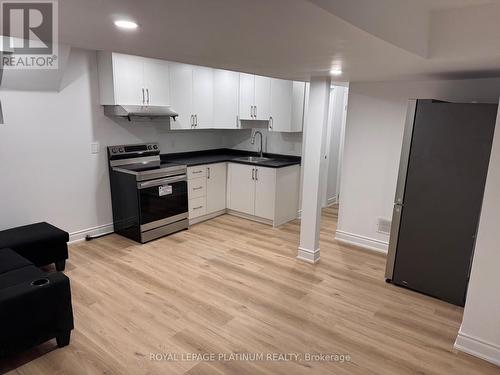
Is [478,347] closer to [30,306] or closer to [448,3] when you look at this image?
[448,3]

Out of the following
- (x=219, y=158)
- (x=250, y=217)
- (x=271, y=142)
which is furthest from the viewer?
(x=271, y=142)

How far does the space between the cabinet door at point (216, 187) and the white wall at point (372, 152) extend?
6.20 ft

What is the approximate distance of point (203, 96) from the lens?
4879 millimetres

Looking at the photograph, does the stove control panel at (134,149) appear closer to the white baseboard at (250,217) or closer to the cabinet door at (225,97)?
the cabinet door at (225,97)

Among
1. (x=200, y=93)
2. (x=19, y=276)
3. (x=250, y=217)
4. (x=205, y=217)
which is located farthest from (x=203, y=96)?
(x=19, y=276)

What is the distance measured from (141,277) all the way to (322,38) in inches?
109

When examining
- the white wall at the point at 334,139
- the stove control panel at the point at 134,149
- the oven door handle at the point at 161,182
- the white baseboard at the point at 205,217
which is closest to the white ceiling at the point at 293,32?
the oven door handle at the point at 161,182

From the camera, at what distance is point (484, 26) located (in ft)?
5.86

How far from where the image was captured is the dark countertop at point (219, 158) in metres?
4.77

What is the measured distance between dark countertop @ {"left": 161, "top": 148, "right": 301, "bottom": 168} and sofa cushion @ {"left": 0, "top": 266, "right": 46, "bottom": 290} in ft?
8.06

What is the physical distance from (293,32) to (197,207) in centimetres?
361

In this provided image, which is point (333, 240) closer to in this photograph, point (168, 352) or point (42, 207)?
point (168, 352)

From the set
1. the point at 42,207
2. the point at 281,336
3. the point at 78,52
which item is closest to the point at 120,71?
the point at 78,52

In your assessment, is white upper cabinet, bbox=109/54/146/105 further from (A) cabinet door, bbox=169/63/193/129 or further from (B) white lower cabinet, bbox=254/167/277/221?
(B) white lower cabinet, bbox=254/167/277/221
